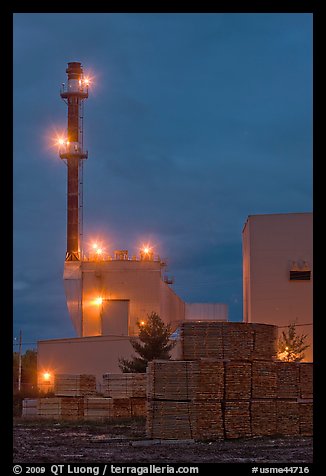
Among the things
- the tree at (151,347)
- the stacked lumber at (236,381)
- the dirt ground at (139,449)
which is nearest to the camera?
the dirt ground at (139,449)

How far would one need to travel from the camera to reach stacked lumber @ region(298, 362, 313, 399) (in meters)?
20.2

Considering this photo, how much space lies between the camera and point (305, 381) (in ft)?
66.7

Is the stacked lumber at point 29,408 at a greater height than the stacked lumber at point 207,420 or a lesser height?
lesser

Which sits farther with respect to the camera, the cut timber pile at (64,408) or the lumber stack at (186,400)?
the cut timber pile at (64,408)

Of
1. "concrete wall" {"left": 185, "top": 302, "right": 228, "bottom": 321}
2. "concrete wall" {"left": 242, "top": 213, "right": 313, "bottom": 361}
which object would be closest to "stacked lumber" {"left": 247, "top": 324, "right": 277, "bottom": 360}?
"concrete wall" {"left": 242, "top": 213, "right": 313, "bottom": 361}

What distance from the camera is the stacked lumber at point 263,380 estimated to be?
1892 cm

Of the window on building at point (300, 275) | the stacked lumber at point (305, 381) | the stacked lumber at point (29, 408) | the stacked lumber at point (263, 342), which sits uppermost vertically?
the window on building at point (300, 275)

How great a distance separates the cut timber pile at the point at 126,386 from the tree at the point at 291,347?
12953 mm

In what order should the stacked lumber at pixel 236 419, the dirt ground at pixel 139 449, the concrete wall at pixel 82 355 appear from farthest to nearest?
the concrete wall at pixel 82 355, the stacked lumber at pixel 236 419, the dirt ground at pixel 139 449

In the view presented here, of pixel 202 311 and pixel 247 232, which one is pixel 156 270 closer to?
pixel 247 232

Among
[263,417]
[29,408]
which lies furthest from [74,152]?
[263,417]

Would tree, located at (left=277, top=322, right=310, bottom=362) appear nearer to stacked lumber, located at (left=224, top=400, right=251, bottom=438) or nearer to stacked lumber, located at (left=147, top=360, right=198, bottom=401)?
stacked lumber, located at (left=224, top=400, right=251, bottom=438)

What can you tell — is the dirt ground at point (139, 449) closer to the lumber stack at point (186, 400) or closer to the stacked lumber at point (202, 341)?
the lumber stack at point (186, 400)

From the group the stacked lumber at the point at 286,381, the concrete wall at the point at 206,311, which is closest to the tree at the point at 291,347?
the stacked lumber at the point at 286,381
